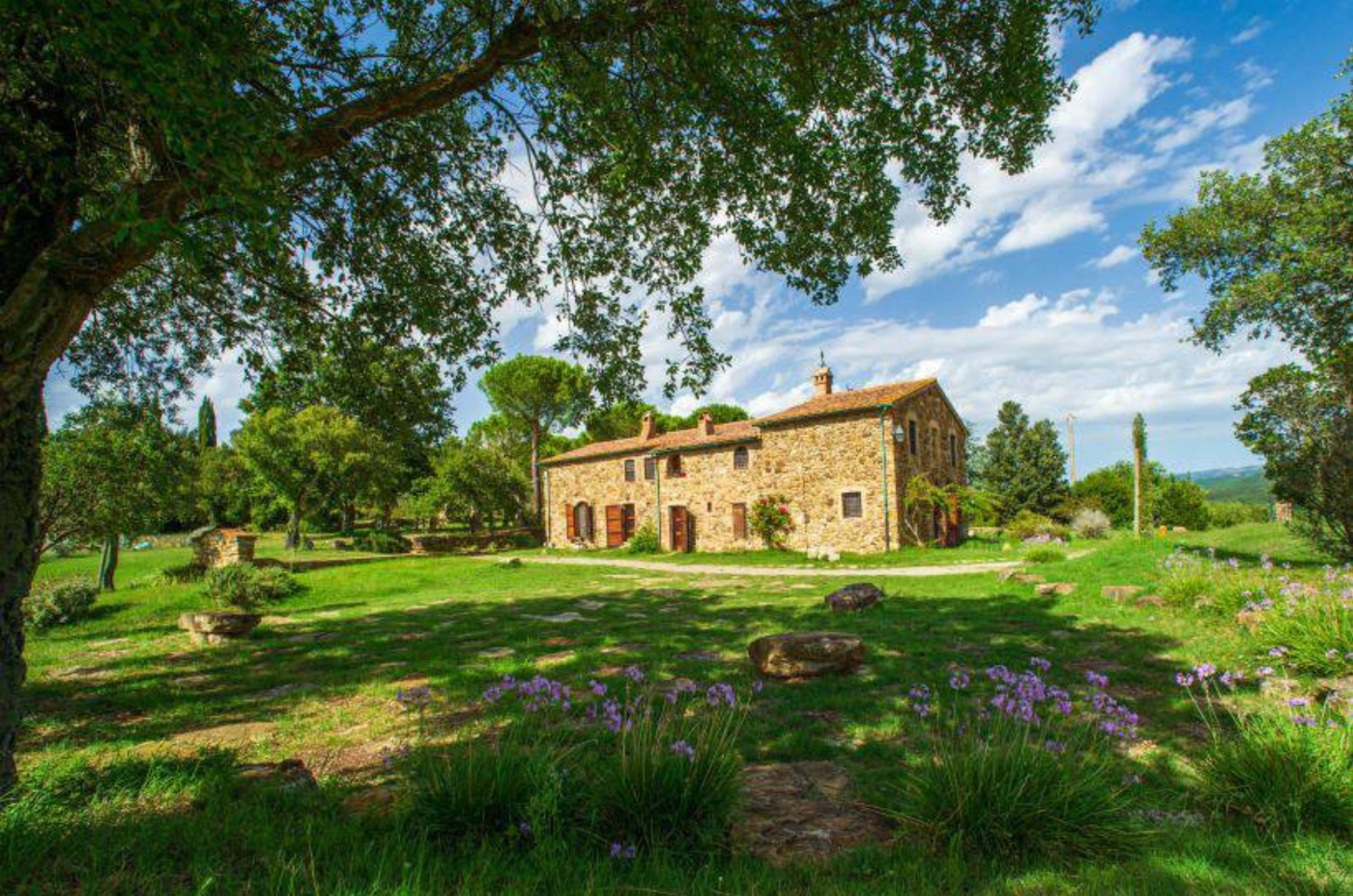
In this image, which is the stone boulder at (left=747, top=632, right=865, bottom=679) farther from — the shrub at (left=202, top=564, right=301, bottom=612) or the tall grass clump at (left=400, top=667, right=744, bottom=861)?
the shrub at (left=202, top=564, right=301, bottom=612)

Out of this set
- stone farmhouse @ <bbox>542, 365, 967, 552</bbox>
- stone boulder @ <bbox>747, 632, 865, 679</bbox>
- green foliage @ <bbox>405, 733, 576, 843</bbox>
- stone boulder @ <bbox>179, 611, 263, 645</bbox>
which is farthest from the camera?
stone farmhouse @ <bbox>542, 365, 967, 552</bbox>

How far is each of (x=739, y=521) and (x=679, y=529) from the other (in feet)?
10.6

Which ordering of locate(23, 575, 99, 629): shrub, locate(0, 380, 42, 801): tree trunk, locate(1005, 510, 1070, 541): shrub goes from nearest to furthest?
locate(0, 380, 42, 801): tree trunk → locate(23, 575, 99, 629): shrub → locate(1005, 510, 1070, 541): shrub

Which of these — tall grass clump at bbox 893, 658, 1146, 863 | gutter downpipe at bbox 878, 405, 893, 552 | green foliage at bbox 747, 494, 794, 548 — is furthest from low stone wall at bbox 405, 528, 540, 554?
tall grass clump at bbox 893, 658, 1146, 863

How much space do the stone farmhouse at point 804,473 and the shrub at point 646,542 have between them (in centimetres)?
36

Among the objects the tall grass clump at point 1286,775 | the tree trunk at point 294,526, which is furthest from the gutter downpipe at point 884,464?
the tree trunk at point 294,526

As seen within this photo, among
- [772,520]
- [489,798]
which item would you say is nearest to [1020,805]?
[489,798]

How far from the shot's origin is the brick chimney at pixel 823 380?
2397 cm

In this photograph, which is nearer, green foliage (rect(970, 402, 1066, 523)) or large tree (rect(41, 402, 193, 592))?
large tree (rect(41, 402, 193, 592))

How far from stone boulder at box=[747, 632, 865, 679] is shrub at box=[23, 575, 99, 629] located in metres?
13.3

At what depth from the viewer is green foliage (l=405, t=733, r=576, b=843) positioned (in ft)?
8.47

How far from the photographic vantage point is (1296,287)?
12148 mm

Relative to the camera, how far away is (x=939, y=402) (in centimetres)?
2275

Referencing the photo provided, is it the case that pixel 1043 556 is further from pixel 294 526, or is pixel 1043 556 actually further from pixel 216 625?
pixel 294 526
